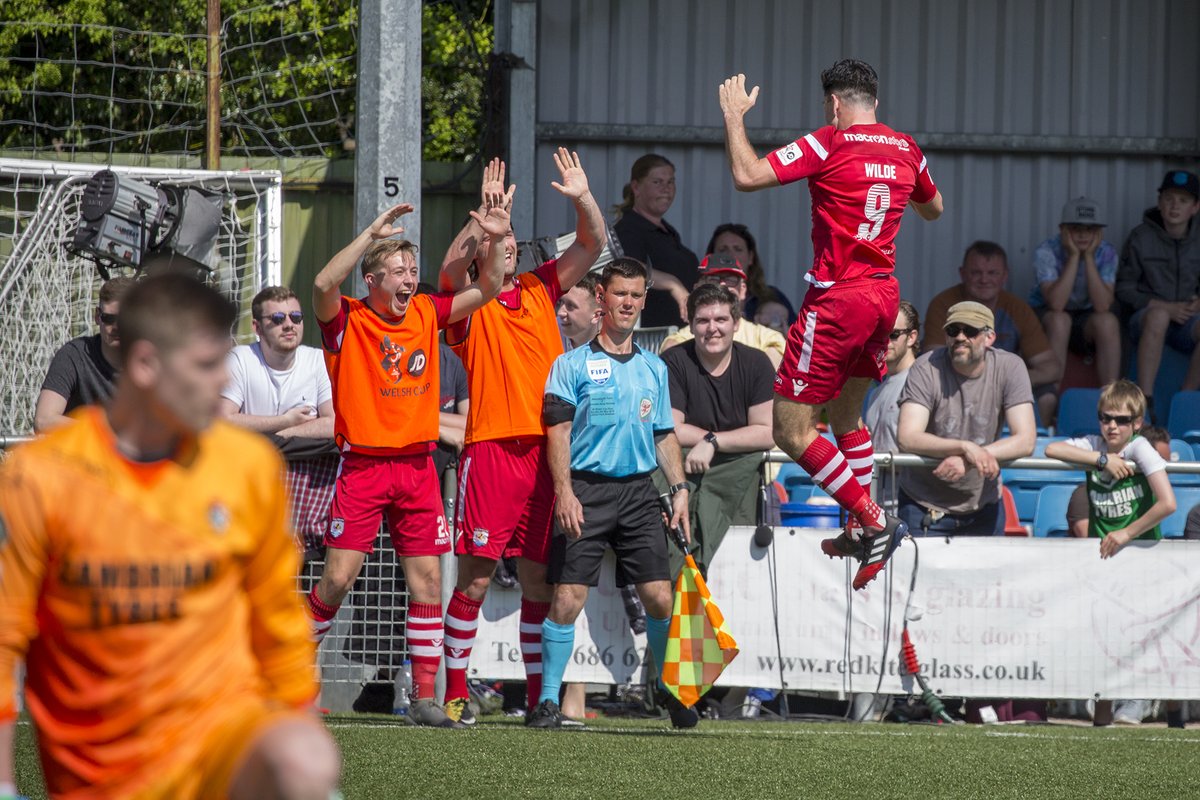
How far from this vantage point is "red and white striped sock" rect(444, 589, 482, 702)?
779cm

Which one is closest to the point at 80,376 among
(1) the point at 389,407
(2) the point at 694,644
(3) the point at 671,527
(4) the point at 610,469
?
(1) the point at 389,407

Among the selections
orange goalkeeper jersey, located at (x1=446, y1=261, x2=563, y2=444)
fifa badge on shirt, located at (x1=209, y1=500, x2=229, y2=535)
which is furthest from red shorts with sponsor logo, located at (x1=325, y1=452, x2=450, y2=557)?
fifa badge on shirt, located at (x1=209, y1=500, x2=229, y2=535)

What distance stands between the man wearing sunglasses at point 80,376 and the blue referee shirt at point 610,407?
2.20 metres

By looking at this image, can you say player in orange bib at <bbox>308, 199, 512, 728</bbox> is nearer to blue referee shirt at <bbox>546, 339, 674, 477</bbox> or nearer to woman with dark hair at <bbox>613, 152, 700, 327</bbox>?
blue referee shirt at <bbox>546, 339, 674, 477</bbox>

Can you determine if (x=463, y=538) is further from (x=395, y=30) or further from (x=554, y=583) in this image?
(x=395, y=30)

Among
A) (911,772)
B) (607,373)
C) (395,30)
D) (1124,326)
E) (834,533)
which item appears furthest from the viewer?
(1124,326)

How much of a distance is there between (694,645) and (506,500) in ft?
3.88

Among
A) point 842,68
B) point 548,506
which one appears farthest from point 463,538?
point 842,68

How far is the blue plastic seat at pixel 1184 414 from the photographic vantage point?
39.4 feet

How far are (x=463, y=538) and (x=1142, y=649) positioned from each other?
388 cm

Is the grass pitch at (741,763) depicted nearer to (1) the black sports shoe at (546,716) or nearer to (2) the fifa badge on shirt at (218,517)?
(1) the black sports shoe at (546,716)

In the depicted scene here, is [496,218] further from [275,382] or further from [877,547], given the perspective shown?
[877,547]

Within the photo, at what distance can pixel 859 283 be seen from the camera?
645 centimetres

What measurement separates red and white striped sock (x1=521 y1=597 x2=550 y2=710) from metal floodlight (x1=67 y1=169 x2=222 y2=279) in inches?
146
